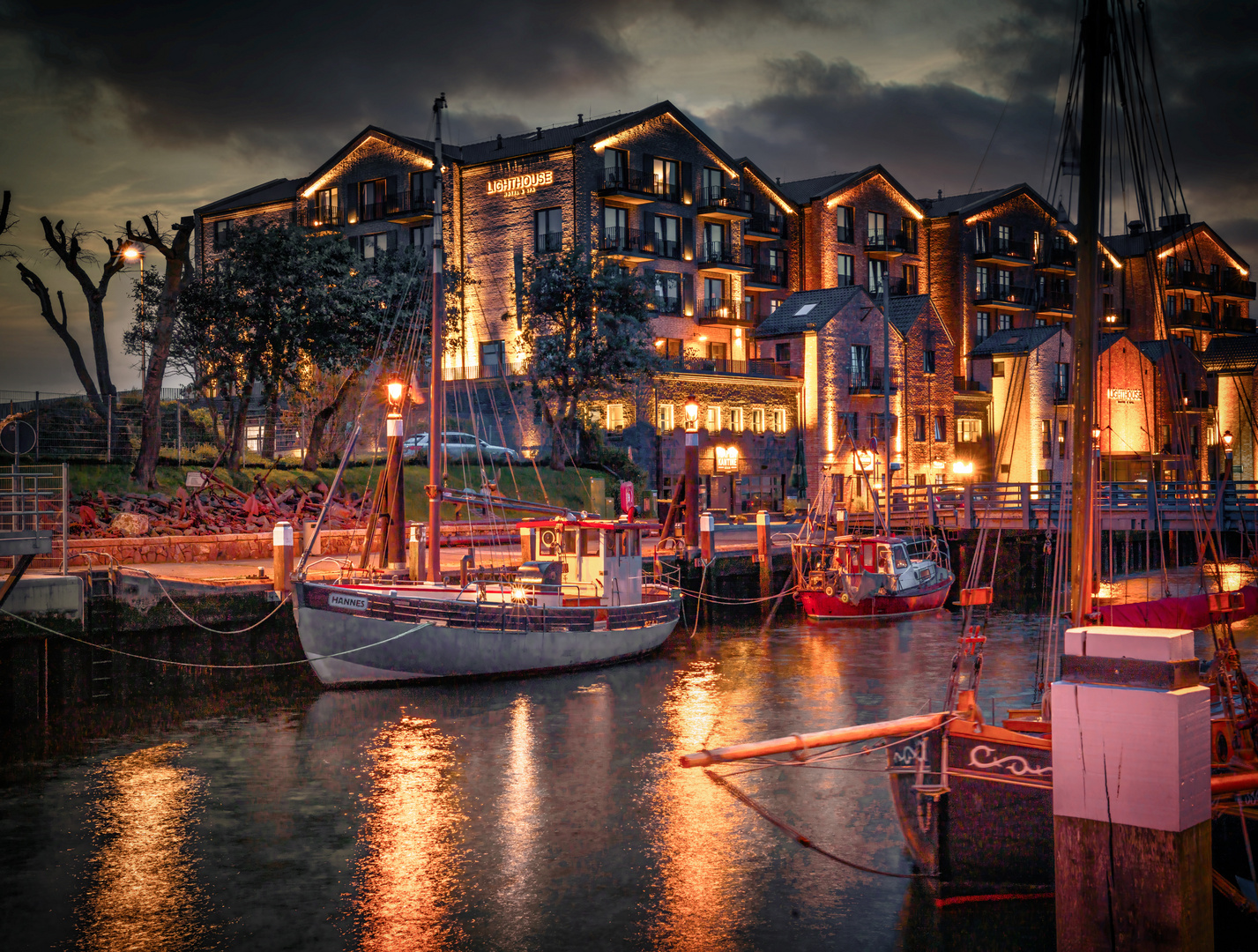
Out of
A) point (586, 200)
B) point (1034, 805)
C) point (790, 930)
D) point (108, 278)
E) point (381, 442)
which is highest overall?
point (586, 200)

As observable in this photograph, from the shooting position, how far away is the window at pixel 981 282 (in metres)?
78.2

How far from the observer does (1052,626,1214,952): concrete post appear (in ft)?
27.6

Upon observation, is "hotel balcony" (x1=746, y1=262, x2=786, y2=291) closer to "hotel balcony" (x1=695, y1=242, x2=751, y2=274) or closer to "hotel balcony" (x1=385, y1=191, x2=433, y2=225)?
"hotel balcony" (x1=695, y1=242, x2=751, y2=274)

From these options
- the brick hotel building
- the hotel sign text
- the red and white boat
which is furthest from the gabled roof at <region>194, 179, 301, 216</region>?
the red and white boat

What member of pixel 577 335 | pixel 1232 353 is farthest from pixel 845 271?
pixel 1232 353

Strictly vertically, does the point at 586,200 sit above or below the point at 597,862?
above

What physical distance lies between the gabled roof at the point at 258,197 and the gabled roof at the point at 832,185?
1171 inches

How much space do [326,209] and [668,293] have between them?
20.1 metres

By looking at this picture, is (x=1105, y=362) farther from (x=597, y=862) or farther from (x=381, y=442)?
(x=597, y=862)

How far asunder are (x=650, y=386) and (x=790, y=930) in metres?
47.4

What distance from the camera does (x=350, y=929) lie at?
1284cm

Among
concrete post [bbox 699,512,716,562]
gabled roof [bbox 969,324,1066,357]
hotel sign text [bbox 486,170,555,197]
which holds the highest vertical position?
hotel sign text [bbox 486,170,555,197]

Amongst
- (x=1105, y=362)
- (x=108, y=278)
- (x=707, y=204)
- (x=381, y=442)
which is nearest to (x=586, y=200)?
(x=707, y=204)

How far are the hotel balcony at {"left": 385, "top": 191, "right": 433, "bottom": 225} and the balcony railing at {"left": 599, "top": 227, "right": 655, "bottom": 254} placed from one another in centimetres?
927
